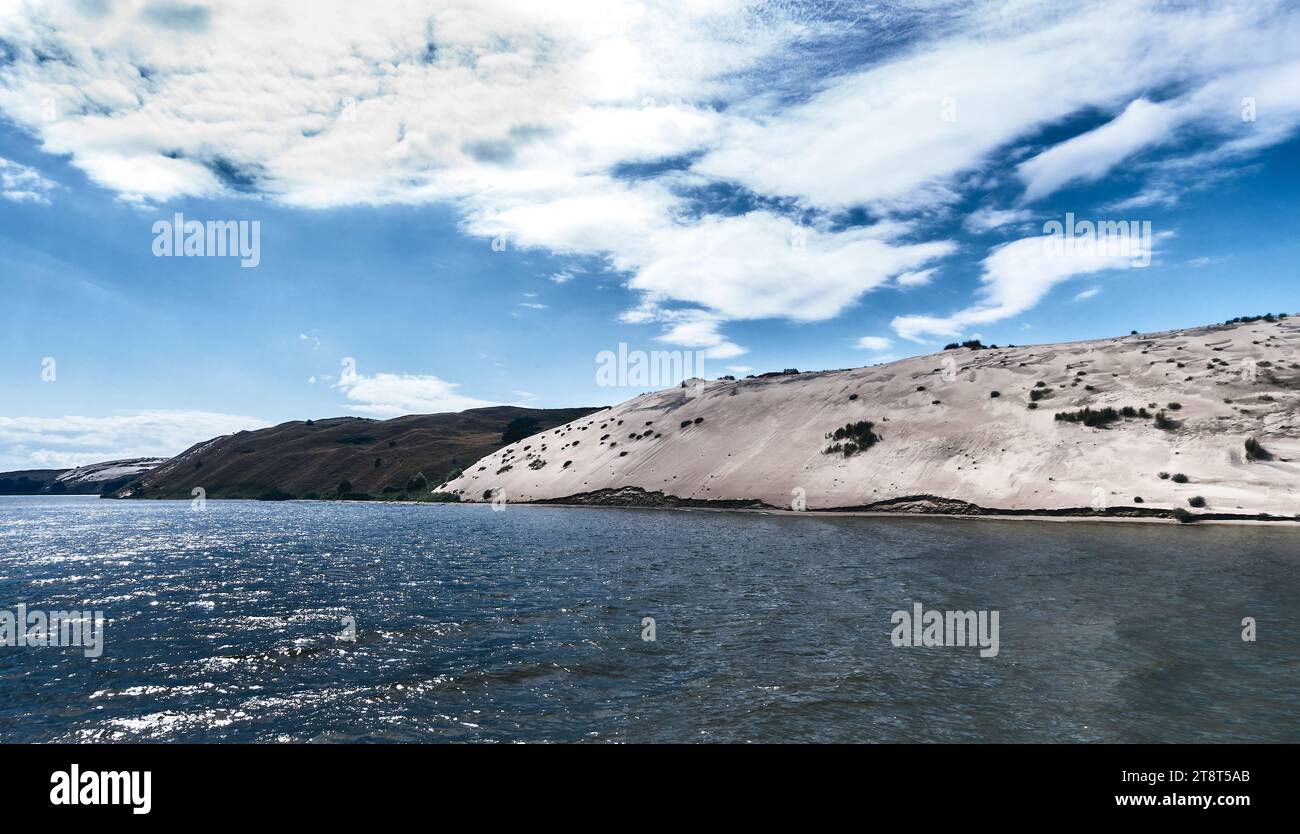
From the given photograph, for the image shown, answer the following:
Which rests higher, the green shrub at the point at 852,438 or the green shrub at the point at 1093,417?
the green shrub at the point at 1093,417

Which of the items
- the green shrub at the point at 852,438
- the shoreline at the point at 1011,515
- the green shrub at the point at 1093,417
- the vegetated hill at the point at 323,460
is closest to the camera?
the shoreline at the point at 1011,515

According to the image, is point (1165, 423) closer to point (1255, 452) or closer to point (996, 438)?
point (1255, 452)

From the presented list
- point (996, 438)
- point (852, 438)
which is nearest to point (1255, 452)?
point (996, 438)

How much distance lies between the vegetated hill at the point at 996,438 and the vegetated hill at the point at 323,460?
5135 centimetres

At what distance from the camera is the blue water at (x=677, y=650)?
10797 millimetres

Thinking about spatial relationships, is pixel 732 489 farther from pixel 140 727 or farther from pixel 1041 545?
pixel 140 727

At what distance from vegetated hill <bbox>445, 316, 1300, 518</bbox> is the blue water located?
1353cm

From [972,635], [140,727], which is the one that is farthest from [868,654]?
[140,727]

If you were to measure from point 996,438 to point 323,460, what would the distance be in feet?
482

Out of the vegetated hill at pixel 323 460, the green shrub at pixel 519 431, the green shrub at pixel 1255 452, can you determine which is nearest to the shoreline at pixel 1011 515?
the green shrub at pixel 1255 452

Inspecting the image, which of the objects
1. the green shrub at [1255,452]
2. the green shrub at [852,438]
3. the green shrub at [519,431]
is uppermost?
the green shrub at [519,431]

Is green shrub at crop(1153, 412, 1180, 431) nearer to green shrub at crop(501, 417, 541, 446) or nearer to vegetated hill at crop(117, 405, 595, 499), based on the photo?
vegetated hill at crop(117, 405, 595, 499)

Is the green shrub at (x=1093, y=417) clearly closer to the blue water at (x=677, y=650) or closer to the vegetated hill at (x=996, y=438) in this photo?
the vegetated hill at (x=996, y=438)

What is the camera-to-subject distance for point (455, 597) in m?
22.5
